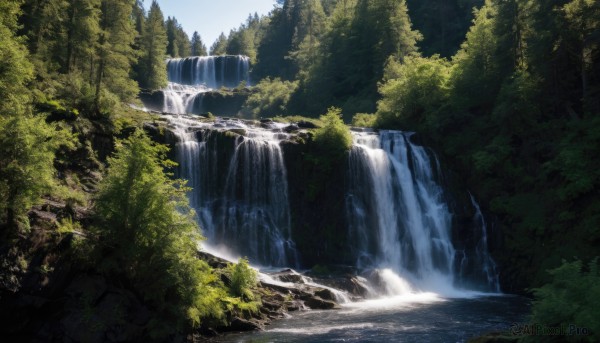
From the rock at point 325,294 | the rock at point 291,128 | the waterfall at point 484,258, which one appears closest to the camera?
the rock at point 325,294

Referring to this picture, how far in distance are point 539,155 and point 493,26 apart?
1166cm

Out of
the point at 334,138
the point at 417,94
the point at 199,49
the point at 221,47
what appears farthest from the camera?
the point at 221,47

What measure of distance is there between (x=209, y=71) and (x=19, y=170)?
67.5 meters

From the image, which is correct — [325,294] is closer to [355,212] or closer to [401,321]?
[401,321]

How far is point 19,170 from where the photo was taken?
47.9 ft

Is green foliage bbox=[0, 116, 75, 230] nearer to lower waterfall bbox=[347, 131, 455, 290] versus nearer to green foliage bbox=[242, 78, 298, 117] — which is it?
lower waterfall bbox=[347, 131, 455, 290]

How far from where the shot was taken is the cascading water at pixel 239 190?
2748 centimetres

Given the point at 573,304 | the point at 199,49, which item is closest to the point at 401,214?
the point at 573,304

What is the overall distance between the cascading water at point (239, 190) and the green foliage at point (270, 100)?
3113 centimetres

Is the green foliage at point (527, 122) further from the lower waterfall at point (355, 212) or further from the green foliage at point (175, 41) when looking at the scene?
the green foliage at point (175, 41)

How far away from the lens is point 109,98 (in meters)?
27.1

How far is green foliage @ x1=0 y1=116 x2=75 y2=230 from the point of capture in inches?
572

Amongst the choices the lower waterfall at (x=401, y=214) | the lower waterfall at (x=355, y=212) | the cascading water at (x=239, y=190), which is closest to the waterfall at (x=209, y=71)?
the lower waterfall at (x=355, y=212)

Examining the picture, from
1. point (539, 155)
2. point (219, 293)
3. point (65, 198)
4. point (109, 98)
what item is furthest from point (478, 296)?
point (109, 98)
